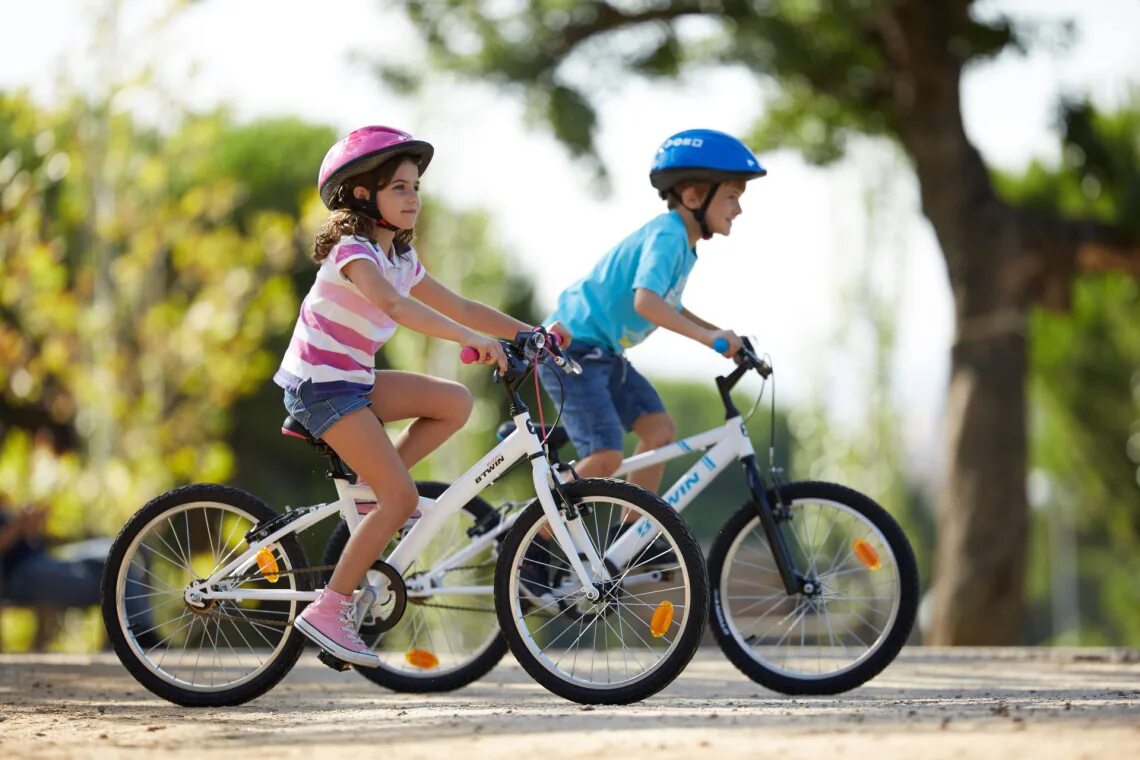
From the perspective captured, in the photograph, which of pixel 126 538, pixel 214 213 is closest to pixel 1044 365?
pixel 214 213

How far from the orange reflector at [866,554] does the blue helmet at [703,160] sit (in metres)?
1.35

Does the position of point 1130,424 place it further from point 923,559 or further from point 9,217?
point 9,217

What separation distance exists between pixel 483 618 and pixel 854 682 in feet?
5.64

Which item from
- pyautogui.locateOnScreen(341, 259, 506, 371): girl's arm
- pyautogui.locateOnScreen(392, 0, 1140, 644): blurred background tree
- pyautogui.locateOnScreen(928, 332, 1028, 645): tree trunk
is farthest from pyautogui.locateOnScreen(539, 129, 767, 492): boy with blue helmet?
pyautogui.locateOnScreen(928, 332, 1028, 645): tree trunk

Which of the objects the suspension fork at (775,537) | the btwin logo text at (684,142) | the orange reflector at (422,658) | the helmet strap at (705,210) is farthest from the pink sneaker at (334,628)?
the btwin logo text at (684,142)

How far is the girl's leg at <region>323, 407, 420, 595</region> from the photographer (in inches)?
189

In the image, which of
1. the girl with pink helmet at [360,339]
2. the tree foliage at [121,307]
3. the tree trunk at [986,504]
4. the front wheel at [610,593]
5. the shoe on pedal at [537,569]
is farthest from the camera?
the tree trunk at [986,504]

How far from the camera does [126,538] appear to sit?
5082mm

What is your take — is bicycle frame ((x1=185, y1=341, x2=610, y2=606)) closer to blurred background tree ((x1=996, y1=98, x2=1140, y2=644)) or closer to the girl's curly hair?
the girl's curly hair

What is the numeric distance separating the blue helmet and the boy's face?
0.05m

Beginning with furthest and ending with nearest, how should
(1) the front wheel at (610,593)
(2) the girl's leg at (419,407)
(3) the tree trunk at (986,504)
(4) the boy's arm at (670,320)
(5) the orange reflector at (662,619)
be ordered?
(3) the tree trunk at (986,504) → (4) the boy's arm at (670,320) → (2) the girl's leg at (419,407) → (5) the orange reflector at (662,619) → (1) the front wheel at (610,593)

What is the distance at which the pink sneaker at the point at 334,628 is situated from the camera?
479cm

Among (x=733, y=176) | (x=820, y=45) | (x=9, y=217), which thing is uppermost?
(x=820, y=45)

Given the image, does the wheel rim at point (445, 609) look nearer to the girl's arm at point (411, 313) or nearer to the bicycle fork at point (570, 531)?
the bicycle fork at point (570, 531)
